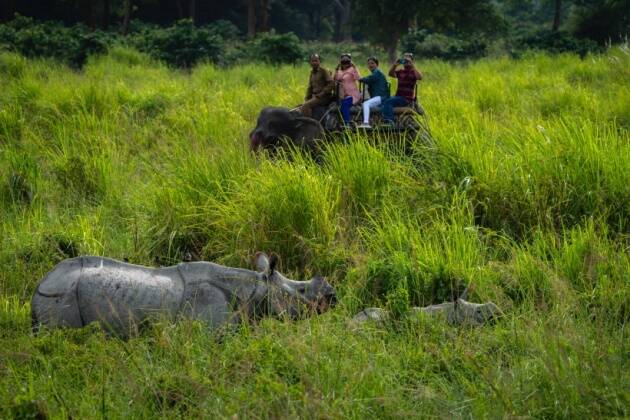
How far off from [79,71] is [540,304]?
45.5ft

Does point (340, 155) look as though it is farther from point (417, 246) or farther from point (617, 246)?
point (617, 246)

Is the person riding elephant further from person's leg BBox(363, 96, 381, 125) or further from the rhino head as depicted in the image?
the rhino head

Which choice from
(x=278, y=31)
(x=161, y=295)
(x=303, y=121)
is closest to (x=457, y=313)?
(x=161, y=295)

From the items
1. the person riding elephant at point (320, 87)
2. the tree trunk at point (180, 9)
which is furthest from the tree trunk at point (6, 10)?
the person riding elephant at point (320, 87)

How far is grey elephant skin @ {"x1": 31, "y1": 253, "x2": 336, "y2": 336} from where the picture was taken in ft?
15.4

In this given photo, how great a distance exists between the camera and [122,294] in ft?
15.6

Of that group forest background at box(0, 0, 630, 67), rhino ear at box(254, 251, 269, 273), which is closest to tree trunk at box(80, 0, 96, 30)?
forest background at box(0, 0, 630, 67)

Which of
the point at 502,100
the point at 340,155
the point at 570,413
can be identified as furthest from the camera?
the point at 502,100

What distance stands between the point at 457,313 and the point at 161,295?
1599mm

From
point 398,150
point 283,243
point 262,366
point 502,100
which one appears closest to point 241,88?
point 502,100

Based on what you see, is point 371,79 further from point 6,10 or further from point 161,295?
point 6,10

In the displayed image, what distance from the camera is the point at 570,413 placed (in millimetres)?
3604

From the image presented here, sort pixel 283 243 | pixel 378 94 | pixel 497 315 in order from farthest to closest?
pixel 378 94 → pixel 283 243 → pixel 497 315

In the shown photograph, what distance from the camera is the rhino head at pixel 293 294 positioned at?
484 cm
